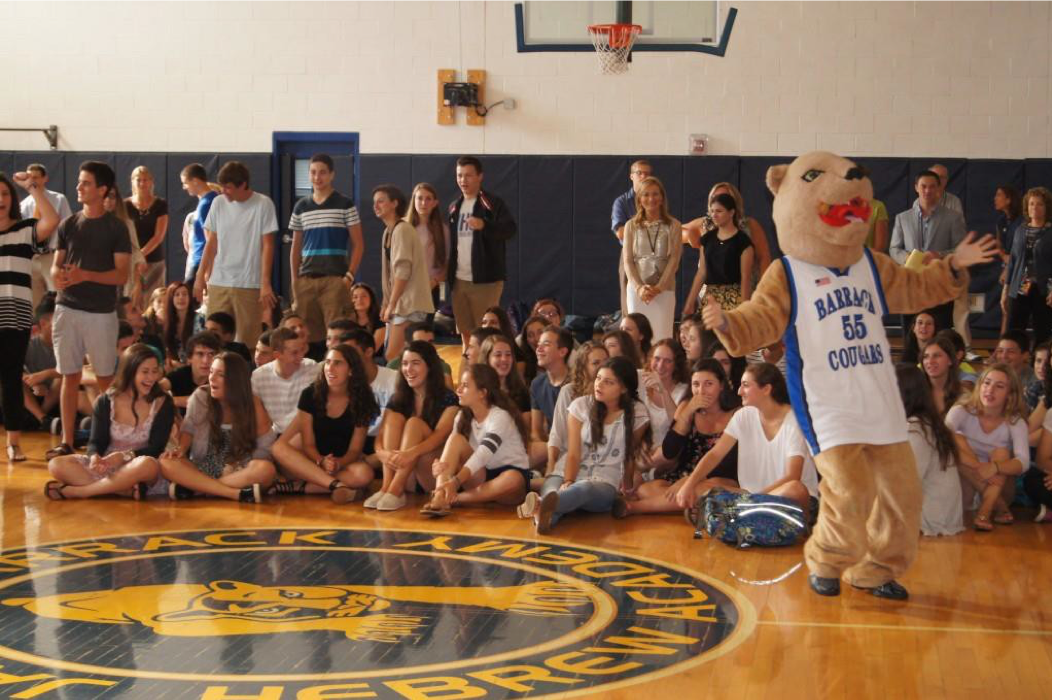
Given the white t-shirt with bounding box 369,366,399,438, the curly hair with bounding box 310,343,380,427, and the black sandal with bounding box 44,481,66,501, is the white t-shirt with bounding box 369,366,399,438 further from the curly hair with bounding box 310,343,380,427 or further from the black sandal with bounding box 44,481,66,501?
the black sandal with bounding box 44,481,66,501

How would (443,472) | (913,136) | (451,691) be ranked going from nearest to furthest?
1. (451,691)
2. (443,472)
3. (913,136)

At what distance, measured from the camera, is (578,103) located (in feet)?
49.2

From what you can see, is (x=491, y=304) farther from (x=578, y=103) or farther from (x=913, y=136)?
(x=913, y=136)

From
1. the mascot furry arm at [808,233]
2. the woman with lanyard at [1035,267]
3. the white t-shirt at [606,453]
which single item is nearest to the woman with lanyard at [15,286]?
the white t-shirt at [606,453]

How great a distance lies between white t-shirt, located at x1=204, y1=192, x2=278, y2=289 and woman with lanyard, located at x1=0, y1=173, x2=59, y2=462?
4.53 feet

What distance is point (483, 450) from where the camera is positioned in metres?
7.45

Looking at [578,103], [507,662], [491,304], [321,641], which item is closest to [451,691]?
[507,662]

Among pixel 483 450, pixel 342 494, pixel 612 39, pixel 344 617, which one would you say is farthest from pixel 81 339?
pixel 612 39

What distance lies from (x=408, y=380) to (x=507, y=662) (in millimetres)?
3131

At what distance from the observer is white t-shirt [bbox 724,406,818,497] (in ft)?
23.0

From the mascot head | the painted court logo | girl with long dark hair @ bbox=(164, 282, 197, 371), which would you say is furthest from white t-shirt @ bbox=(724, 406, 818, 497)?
girl with long dark hair @ bbox=(164, 282, 197, 371)

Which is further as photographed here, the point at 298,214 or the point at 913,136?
the point at 913,136

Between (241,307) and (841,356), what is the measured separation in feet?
17.9

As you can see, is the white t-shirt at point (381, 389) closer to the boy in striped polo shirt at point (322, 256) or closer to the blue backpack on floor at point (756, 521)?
the boy in striped polo shirt at point (322, 256)
